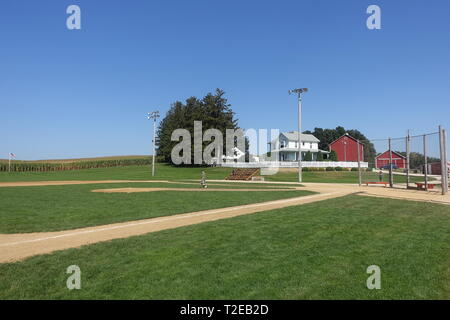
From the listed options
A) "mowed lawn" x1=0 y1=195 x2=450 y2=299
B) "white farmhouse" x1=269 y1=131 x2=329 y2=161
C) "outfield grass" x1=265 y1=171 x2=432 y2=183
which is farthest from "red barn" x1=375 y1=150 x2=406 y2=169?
"white farmhouse" x1=269 y1=131 x2=329 y2=161

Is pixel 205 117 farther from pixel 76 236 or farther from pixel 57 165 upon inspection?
pixel 76 236

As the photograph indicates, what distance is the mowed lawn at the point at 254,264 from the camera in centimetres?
415

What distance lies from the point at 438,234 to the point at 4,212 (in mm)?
13867

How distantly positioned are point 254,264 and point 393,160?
844 inches

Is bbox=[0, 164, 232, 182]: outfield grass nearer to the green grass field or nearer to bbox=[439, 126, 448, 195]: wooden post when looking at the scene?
the green grass field

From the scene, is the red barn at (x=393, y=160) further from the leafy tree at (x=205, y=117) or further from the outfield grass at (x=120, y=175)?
the leafy tree at (x=205, y=117)

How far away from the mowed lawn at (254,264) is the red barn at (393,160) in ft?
48.6

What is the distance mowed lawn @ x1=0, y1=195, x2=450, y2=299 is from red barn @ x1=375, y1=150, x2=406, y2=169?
14.8 m

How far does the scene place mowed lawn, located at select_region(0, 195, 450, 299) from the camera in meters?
4.15

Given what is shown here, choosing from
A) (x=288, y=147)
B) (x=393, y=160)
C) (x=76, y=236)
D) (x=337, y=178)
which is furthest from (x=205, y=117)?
(x=76, y=236)
